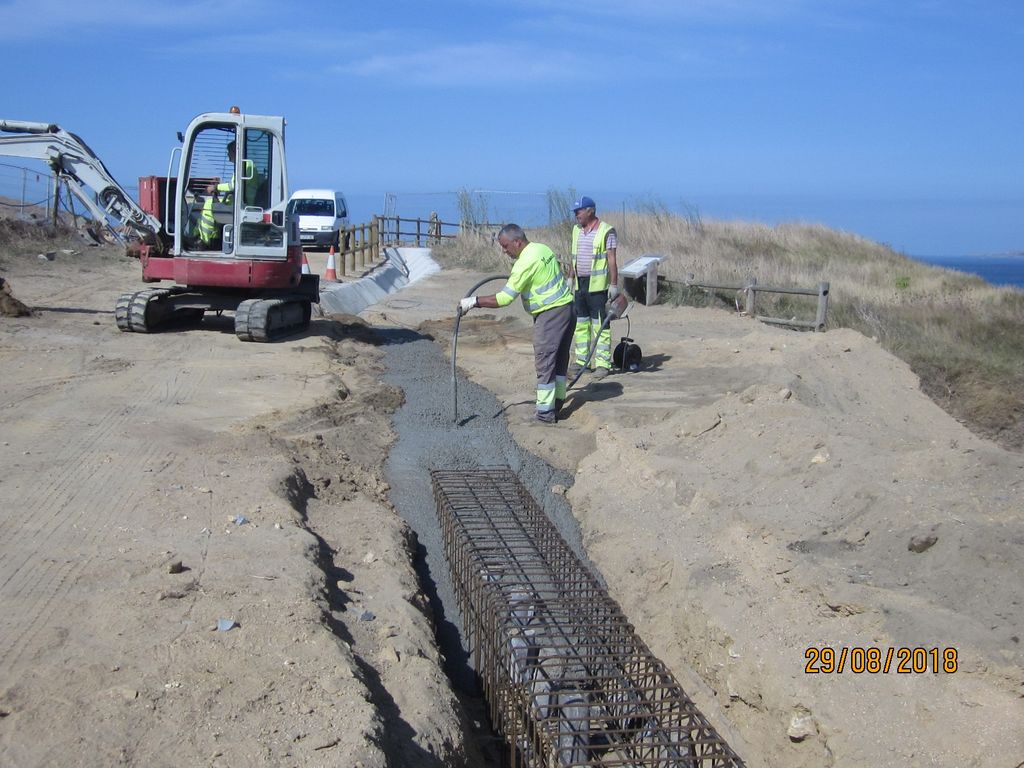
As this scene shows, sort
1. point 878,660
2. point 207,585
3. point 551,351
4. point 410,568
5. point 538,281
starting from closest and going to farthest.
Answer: point 878,660
point 207,585
point 410,568
point 538,281
point 551,351

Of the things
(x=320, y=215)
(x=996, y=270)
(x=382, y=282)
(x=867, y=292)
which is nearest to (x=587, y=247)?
(x=867, y=292)

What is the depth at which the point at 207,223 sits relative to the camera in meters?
13.0

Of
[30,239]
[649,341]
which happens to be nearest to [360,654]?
[649,341]

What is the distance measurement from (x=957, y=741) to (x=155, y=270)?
37.1ft

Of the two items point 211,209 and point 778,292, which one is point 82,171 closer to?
point 211,209

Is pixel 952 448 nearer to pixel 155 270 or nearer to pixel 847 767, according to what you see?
pixel 847 767

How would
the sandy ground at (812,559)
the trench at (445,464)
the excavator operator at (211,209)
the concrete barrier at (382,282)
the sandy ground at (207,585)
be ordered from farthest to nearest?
the concrete barrier at (382,282) < the excavator operator at (211,209) < the trench at (445,464) < the sandy ground at (812,559) < the sandy ground at (207,585)

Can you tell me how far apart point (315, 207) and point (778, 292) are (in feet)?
51.9

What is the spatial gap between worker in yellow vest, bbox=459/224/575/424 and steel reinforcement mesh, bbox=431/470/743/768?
199 cm

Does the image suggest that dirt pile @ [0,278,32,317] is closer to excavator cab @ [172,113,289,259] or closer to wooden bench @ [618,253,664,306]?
excavator cab @ [172,113,289,259]

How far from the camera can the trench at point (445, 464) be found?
19.9ft

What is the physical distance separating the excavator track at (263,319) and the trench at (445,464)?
203cm

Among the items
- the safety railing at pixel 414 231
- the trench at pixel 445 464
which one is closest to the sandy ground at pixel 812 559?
the trench at pixel 445 464

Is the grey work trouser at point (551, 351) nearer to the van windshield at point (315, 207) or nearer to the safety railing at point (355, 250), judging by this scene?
the safety railing at point (355, 250)
